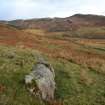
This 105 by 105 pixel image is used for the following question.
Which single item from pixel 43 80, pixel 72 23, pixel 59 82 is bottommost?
pixel 72 23

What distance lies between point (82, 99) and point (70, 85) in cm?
203

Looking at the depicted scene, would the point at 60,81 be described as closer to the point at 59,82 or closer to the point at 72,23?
the point at 59,82

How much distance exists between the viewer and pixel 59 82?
19.9 metres

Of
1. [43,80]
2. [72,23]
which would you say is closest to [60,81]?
[43,80]

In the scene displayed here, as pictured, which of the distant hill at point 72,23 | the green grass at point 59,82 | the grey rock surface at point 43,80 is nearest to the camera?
the green grass at point 59,82

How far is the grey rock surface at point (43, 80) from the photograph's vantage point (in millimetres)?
16891

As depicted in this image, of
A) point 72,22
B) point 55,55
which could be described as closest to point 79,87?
point 55,55

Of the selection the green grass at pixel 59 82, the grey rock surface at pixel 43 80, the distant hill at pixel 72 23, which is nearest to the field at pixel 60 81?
the green grass at pixel 59 82

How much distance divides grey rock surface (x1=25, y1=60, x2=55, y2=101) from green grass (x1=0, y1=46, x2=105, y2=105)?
1.56ft

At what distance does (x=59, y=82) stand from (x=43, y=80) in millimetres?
2488

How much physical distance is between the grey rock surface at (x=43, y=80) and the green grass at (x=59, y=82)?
0.48 meters

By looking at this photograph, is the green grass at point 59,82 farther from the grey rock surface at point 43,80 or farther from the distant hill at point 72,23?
the distant hill at point 72,23

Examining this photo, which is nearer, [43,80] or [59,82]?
[43,80]

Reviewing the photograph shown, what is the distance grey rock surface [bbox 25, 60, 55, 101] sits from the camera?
55.4ft
